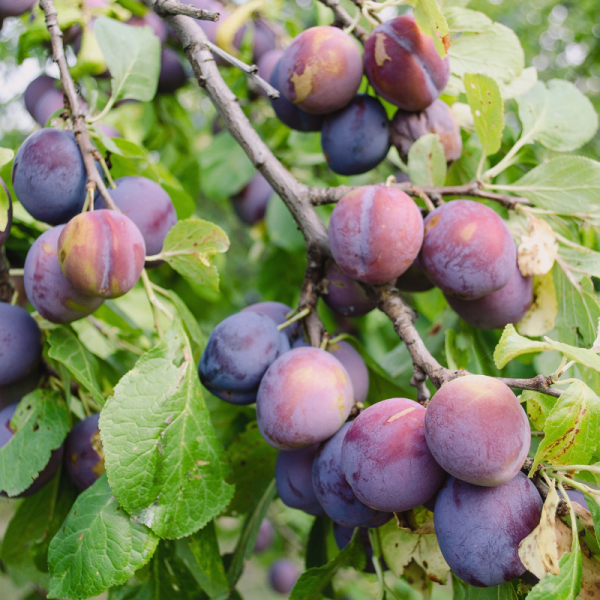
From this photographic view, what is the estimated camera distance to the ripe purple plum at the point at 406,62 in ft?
2.92

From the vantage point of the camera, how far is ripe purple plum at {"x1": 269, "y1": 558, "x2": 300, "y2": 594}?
3539mm

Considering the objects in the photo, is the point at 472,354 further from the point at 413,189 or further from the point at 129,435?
the point at 129,435

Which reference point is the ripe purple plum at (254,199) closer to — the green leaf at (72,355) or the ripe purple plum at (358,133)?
the ripe purple plum at (358,133)

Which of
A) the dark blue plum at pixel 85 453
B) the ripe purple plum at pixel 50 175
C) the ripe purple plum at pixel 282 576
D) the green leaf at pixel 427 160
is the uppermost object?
the ripe purple plum at pixel 50 175

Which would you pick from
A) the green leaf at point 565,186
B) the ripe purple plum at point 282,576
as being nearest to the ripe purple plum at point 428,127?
the green leaf at point 565,186

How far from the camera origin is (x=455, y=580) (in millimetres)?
756

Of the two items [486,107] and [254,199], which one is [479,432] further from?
[254,199]

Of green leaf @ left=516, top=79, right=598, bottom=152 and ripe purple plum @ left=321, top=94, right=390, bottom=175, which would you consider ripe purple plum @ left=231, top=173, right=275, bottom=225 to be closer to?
ripe purple plum @ left=321, top=94, right=390, bottom=175

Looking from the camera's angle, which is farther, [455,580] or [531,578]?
[455,580]

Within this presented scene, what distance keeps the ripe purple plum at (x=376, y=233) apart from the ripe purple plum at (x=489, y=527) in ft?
1.04

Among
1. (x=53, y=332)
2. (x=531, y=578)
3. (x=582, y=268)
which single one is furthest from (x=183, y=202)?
(x=531, y=578)

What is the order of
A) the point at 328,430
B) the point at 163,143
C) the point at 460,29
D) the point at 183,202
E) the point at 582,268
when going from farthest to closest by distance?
the point at 163,143
the point at 183,202
the point at 460,29
the point at 582,268
the point at 328,430

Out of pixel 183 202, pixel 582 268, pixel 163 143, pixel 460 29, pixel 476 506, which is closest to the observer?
pixel 476 506

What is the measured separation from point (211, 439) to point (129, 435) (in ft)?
0.44
